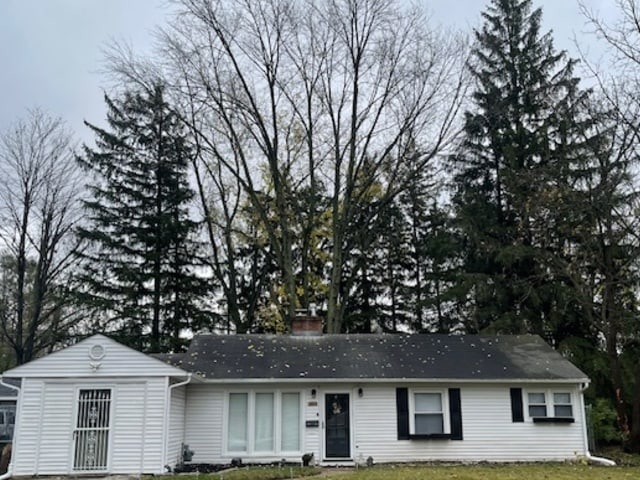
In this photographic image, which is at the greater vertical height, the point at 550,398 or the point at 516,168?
the point at 516,168

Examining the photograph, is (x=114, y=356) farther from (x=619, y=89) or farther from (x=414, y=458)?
(x=619, y=89)

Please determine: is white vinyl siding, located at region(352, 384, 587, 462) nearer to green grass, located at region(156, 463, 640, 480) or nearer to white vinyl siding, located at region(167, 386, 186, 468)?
green grass, located at region(156, 463, 640, 480)

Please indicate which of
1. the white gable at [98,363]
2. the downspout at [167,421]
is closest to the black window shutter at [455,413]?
the downspout at [167,421]

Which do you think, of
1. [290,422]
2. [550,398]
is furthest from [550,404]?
[290,422]

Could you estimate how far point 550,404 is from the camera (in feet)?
45.0

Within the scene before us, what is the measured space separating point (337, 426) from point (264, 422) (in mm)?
1733

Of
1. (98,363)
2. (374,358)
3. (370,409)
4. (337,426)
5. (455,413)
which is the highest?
(374,358)

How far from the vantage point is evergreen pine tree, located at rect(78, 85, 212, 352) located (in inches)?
→ 901

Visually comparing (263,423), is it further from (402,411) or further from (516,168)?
(516,168)

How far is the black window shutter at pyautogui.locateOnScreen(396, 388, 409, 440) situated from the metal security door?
6533 millimetres

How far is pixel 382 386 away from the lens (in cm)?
1358

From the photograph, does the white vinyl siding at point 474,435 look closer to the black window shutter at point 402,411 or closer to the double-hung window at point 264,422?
the black window shutter at point 402,411

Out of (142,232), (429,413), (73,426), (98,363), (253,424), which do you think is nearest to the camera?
(73,426)

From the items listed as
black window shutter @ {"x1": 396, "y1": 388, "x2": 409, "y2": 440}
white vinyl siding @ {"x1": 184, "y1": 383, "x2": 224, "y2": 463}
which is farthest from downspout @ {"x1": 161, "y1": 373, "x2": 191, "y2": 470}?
black window shutter @ {"x1": 396, "y1": 388, "x2": 409, "y2": 440}
